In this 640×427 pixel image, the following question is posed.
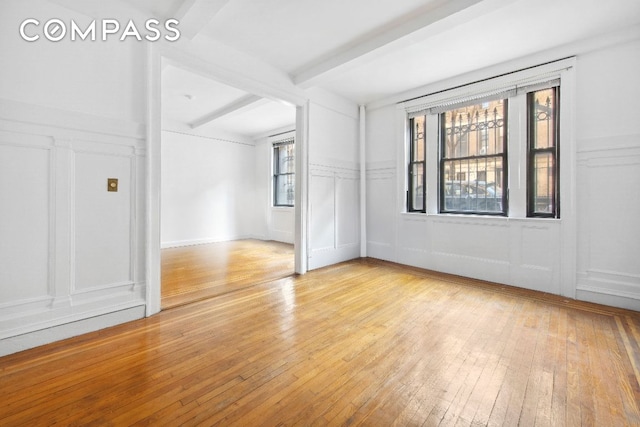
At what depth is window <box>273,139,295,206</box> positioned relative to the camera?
7.67 meters

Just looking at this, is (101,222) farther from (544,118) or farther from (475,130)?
(544,118)

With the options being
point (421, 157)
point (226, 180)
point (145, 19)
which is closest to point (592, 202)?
point (421, 157)

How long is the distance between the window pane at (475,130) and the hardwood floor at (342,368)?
227 cm

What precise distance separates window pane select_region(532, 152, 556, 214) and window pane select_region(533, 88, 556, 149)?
16 cm

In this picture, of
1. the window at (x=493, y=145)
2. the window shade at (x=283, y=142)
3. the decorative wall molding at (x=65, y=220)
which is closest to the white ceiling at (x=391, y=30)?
the window at (x=493, y=145)

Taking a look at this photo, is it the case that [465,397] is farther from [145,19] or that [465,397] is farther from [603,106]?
[145,19]

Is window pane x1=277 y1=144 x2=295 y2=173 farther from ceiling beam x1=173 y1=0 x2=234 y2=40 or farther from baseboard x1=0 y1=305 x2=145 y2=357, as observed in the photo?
baseboard x1=0 y1=305 x2=145 y2=357

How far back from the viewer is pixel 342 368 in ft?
6.50

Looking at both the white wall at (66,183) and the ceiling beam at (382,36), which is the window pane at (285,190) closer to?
the ceiling beam at (382,36)

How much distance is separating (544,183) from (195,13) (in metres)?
4.45

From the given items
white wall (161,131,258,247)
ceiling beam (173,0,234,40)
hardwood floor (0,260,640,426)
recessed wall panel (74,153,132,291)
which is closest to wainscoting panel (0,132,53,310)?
recessed wall panel (74,153,132,291)

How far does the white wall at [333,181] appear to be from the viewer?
4.71 meters

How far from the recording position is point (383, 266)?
4.93m

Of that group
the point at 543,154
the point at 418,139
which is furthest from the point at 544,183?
the point at 418,139
